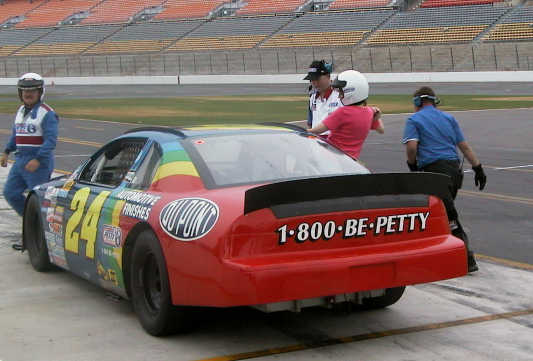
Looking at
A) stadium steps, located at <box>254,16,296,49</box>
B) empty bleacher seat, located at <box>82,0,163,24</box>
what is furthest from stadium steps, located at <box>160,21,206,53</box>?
empty bleacher seat, located at <box>82,0,163,24</box>

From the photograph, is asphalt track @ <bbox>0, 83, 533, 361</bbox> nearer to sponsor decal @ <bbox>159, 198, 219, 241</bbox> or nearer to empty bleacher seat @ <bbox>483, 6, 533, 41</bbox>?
sponsor decal @ <bbox>159, 198, 219, 241</bbox>

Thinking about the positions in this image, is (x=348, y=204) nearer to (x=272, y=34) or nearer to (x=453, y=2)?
(x=453, y=2)

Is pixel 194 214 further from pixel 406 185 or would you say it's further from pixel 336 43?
pixel 336 43

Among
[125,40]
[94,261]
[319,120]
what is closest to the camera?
[94,261]

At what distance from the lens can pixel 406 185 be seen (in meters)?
5.56

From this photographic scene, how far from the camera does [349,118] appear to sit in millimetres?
7629

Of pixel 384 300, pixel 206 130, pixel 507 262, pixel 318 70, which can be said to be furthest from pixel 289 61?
Answer: pixel 384 300

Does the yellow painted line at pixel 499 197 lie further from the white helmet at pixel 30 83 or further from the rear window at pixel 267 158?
the white helmet at pixel 30 83

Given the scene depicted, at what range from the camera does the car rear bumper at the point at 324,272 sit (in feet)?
16.2

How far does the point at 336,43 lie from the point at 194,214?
195 feet

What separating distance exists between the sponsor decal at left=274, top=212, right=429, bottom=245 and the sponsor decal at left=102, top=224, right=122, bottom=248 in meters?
1.36

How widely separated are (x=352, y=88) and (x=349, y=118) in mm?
254

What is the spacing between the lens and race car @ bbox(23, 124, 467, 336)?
506cm

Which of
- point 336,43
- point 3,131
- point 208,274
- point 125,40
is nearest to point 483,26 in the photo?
point 336,43
